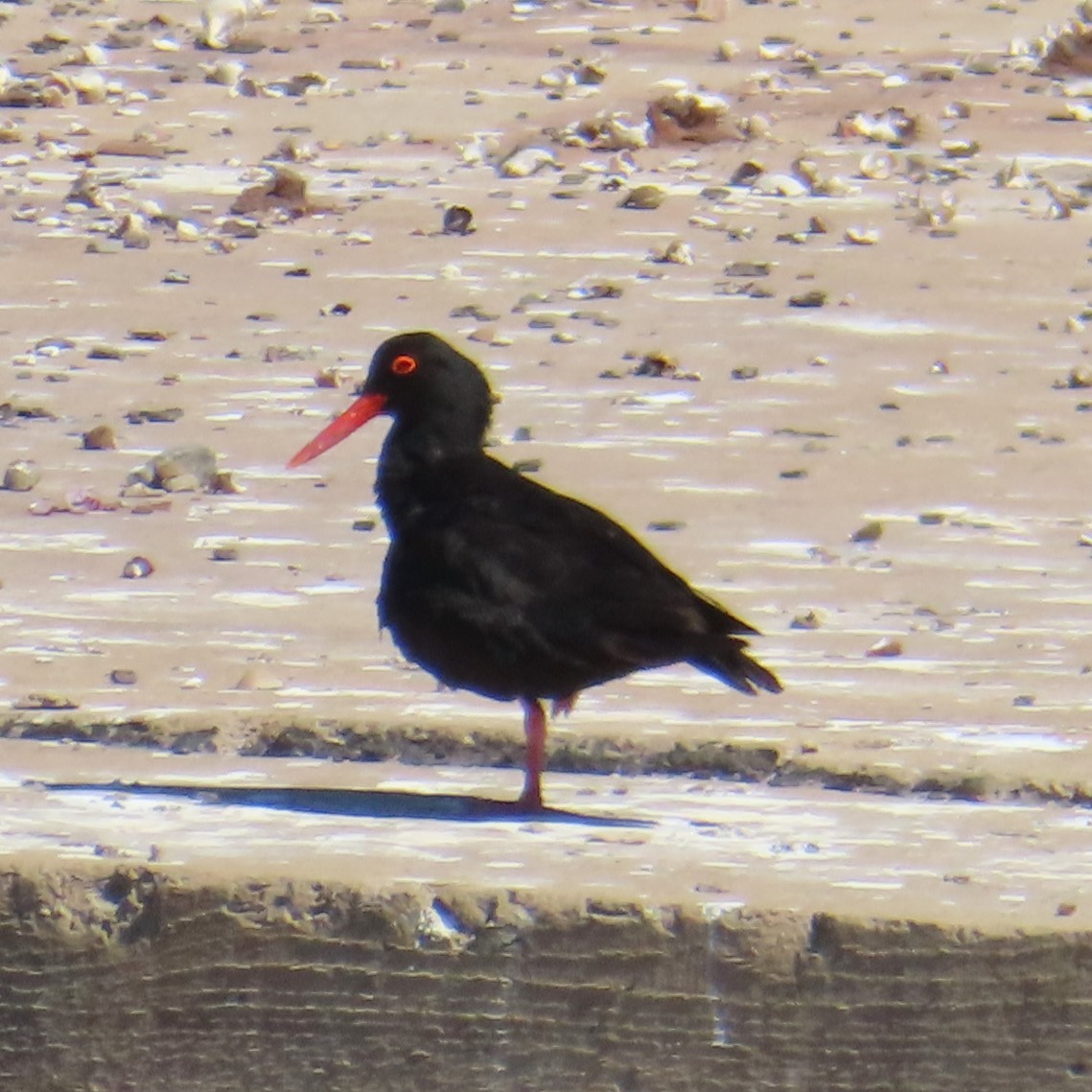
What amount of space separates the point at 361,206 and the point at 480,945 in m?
6.39

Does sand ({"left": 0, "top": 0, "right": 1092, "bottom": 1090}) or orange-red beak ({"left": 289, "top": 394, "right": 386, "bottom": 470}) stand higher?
orange-red beak ({"left": 289, "top": 394, "right": 386, "bottom": 470})

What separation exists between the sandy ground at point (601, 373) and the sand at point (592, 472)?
16 millimetres

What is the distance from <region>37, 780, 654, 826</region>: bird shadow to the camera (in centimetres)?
372

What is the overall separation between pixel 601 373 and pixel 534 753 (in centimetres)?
362

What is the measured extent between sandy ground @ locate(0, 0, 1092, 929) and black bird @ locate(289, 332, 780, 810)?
156 mm

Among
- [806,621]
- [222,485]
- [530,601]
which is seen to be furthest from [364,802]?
[222,485]

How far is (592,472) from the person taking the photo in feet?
21.8

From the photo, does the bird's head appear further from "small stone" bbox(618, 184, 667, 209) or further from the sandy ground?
"small stone" bbox(618, 184, 667, 209)

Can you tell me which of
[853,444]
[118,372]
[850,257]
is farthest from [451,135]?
[853,444]

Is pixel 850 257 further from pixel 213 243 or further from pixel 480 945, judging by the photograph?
pixel 480 945

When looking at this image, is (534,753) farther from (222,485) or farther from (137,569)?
(222,485)

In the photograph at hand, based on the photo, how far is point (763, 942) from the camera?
307 centimetres

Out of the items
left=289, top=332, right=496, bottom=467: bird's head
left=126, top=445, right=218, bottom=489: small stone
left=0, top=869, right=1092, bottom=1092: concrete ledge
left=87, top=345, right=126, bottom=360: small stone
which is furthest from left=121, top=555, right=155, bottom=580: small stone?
left=0, top=869, right=1092, bottom=1092: concrete ledge

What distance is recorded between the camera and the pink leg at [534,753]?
3850 mm
